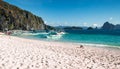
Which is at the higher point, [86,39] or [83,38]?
[86,39]

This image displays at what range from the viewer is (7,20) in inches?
4176

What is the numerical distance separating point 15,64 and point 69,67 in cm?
258

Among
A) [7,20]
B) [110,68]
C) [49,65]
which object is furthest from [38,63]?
[7,20]

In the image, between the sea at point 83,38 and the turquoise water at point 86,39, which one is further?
the turquoise water at point 86,39

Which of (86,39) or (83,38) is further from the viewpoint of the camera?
(83,38)

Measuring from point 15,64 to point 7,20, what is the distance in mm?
102549

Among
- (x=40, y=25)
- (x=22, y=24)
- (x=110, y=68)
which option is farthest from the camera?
(x=40, y=25)

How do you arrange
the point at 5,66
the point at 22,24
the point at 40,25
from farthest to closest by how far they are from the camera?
the point at 40,25 < the point at 22,24 < the point at 5,66

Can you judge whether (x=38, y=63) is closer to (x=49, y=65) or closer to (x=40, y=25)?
(x=49, y=65)

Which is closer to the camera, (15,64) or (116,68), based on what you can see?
(15,64)

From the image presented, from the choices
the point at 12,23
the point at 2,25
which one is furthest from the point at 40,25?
the point at 2,25

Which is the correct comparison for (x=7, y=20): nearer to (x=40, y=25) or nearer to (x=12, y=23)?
(x=12, y=23)

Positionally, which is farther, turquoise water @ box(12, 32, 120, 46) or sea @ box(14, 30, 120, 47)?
turquoise water @ box(12, 32, 120, 46)

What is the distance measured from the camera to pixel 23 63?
861 cm
